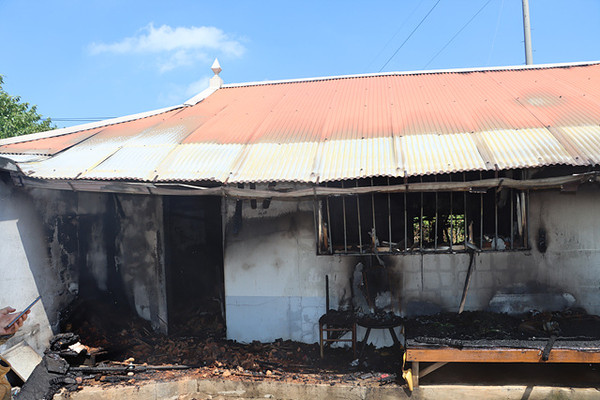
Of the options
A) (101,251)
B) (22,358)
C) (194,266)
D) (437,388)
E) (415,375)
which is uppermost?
(101,251)

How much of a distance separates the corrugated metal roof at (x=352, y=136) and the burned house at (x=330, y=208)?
36 millimetres

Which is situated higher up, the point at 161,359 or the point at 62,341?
the point at 62,341

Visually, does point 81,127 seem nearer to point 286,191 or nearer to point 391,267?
point 286,191

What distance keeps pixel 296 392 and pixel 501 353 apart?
2.92m

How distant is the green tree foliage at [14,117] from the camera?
17.0 m

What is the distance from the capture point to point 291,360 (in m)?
6.65

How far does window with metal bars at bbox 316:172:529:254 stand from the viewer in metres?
6.21

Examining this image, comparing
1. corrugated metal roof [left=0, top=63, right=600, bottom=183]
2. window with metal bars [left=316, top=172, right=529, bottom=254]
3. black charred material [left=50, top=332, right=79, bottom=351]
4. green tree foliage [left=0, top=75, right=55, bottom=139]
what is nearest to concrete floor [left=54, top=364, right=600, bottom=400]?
black charred material [left=50, top=332, right=79, bottom=351]

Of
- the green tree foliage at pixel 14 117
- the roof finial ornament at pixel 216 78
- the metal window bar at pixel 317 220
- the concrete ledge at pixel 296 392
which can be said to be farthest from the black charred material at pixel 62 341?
the green tree foliage at pixel 14 117

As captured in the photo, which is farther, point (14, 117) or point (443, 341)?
point (14, 117)

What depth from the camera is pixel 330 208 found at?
265 inches

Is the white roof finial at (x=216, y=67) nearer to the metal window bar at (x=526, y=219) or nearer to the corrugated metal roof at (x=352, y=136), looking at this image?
the corrugated metal roof at (x=352, y=136)

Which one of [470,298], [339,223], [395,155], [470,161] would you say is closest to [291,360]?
[339,223]

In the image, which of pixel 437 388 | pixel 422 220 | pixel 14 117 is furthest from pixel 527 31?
pixel 14 117
